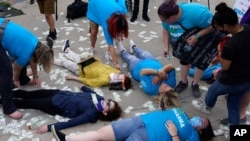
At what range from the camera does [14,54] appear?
4.81 meters

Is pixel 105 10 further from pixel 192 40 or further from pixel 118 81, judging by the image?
pixel 192 40

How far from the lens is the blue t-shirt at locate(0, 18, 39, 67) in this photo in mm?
4625

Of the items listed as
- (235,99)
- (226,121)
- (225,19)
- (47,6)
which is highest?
(225,19)

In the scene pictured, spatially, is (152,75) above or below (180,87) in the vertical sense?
above

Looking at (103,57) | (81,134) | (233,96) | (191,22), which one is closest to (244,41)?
(233,96)

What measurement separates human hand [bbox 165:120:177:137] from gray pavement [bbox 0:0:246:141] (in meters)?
0.74

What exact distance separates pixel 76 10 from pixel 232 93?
4.40m

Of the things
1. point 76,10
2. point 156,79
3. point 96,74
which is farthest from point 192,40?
point 76,10

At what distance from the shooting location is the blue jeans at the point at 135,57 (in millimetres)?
5738

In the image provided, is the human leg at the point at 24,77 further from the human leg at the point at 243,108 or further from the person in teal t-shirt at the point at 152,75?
the human leg at the point at 243,108

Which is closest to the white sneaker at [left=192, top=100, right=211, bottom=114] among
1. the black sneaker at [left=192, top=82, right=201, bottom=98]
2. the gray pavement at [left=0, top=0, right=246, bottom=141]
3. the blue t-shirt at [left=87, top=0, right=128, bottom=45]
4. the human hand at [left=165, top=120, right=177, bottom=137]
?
the gray pavement at [left=0, top=0, right=246, bottom=141]

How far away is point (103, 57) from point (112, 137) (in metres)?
2.34

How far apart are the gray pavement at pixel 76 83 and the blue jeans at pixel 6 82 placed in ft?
0.51

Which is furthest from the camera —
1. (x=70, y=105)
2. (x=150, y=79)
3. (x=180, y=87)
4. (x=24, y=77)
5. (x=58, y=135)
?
(x=24, y=77)
